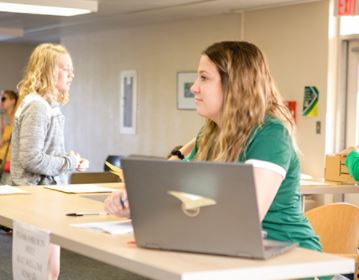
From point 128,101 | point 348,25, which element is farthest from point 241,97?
point 128,101

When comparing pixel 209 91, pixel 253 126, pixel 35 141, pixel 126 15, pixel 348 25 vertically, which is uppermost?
pixel 126 15

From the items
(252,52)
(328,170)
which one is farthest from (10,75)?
(252,52)

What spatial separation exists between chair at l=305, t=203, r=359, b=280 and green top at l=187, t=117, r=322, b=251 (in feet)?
3.72

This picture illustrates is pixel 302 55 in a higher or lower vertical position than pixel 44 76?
higher

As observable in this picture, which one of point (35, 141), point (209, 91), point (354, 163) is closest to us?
point (209, 91)

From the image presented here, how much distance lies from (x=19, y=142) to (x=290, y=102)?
4538mm

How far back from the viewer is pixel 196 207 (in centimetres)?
195

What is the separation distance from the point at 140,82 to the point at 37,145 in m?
6.71

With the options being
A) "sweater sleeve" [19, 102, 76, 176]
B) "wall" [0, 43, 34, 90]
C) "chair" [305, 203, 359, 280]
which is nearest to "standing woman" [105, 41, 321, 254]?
"chair" [305, 203, 359, 280]

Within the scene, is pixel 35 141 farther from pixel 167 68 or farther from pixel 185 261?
pixel 167 68

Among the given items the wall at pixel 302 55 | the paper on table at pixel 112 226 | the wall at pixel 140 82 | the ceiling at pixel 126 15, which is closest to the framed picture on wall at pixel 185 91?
the wall at pixel 140 82

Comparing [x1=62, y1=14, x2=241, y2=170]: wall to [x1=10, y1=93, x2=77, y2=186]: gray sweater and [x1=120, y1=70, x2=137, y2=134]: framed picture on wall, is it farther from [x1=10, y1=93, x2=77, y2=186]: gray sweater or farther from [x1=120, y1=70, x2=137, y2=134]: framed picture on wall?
[x1=10, y1=93, x2=77, y2=186]: gray sweater

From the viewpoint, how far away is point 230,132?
2.48m

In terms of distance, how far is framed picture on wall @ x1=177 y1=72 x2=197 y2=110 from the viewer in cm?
951
